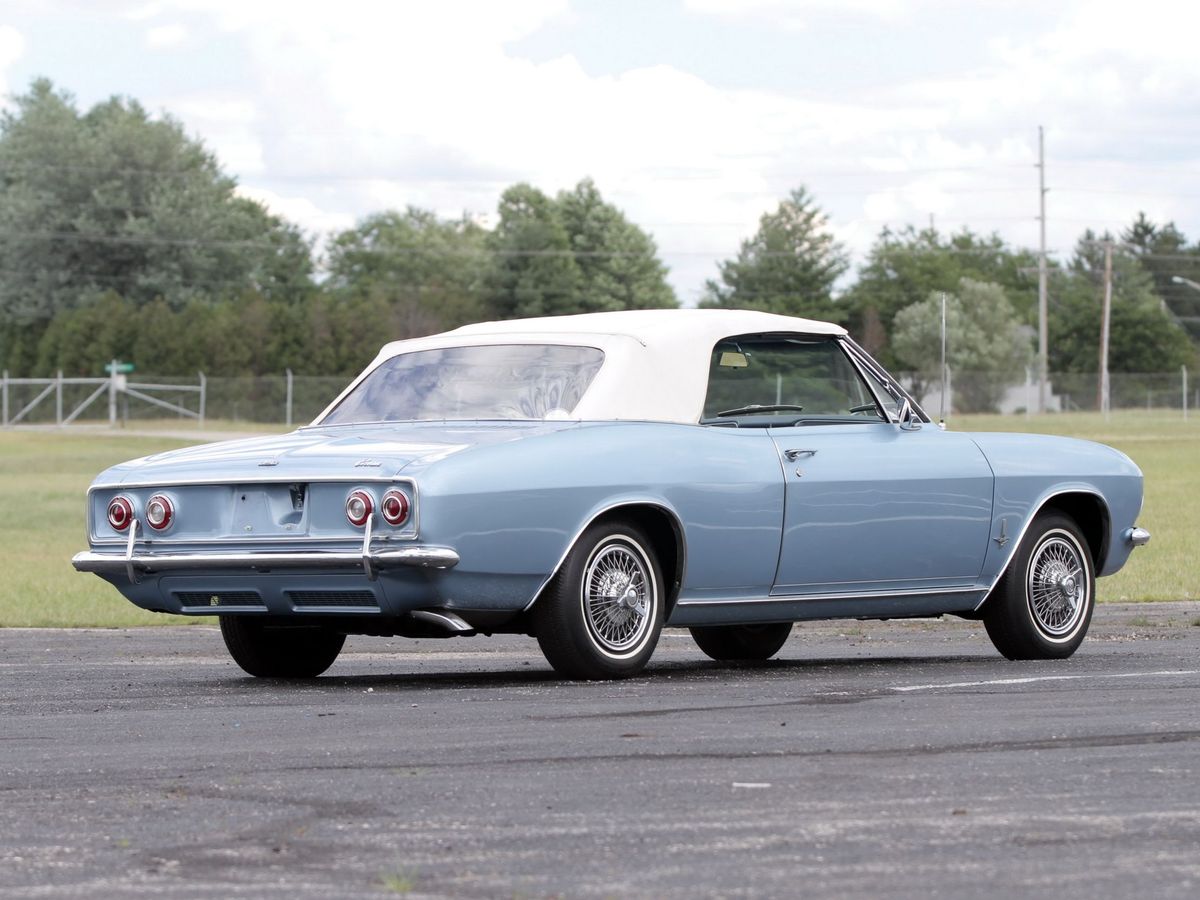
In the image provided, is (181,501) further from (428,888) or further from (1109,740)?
(428,888)

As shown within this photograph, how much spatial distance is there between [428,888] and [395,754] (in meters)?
2.15

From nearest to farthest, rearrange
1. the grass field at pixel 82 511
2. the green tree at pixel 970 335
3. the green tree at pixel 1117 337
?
the grass field at pixel 82 511
the green tree at pixel 970 335
the green tree at pixel 1117 337

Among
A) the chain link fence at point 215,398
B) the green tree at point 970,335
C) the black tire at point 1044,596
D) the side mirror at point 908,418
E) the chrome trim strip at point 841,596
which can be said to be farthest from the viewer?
the green tree at point 970,335

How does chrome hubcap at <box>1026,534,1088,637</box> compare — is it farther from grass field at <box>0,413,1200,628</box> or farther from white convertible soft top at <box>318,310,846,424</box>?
grass field at <box>0,413,1200,628</box>

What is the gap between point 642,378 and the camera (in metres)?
9.85

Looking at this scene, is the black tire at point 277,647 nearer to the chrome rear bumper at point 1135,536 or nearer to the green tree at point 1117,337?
the chrome rear bumper at point 1135,536

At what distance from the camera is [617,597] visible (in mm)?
9273

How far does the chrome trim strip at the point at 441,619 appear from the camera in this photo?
885 centimetres

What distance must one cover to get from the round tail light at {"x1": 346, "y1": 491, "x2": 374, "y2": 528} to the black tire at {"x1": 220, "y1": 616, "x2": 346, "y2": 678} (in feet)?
4.56

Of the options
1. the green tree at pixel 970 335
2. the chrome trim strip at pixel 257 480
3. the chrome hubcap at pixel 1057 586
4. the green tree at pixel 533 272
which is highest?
the green tree at pixel 533 272

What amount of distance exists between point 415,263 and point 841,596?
126 meters

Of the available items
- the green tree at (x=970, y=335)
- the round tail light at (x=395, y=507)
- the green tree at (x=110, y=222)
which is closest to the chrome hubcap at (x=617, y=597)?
the round tail light at (x=395, y=507)

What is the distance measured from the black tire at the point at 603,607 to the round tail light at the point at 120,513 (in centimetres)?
178

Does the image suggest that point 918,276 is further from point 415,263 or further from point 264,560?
point 264,560
